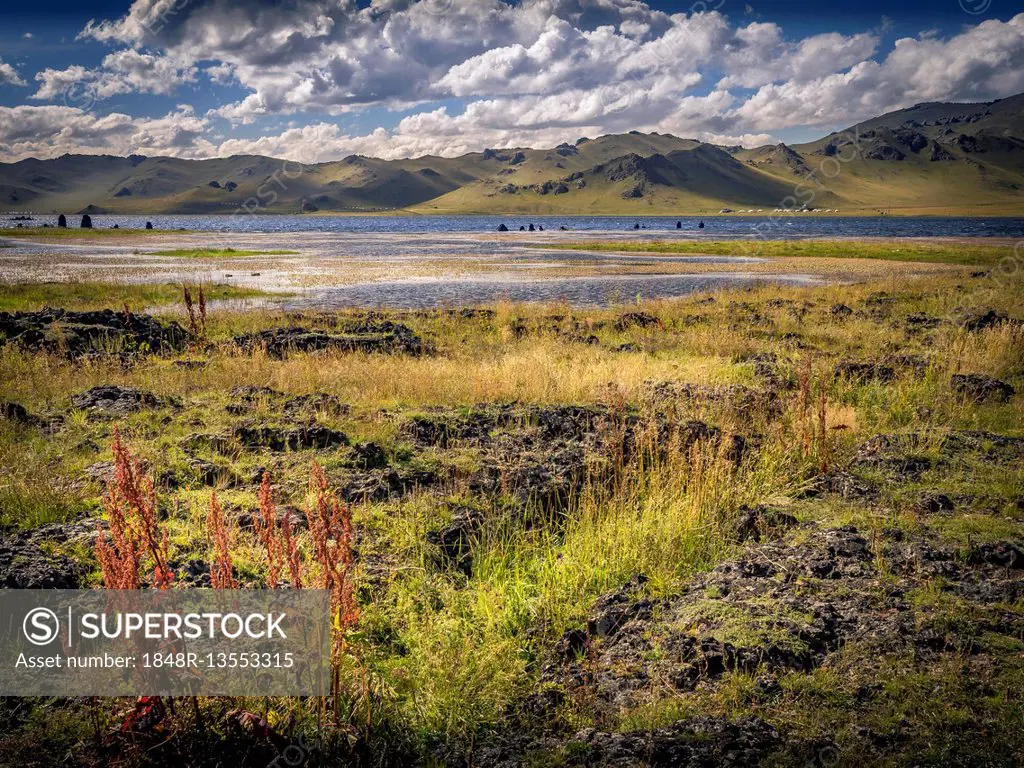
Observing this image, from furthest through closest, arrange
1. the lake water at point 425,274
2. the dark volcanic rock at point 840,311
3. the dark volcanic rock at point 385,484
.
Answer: the lake water at point 425,274
the dark volcanic rock at point 840,311
the dark volcanic rock at point 385,484

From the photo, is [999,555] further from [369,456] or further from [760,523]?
[369,456]

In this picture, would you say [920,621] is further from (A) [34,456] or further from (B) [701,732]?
(A) [34,456]

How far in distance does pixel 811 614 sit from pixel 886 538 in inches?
78.9

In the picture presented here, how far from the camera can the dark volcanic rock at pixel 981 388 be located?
13.3 metres

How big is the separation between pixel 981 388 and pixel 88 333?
21.6m

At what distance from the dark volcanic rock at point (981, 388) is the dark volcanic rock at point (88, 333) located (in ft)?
62.6

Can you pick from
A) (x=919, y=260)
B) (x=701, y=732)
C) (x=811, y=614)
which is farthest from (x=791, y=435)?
(x=919, y=260)

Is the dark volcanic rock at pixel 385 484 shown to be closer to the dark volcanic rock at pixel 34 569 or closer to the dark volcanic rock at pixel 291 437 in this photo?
the dark volcanic rock at pixel 291 437

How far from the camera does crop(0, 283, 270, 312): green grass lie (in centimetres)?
2869

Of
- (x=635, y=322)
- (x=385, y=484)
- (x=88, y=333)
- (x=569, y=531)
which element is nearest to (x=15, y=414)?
(x=385, y=484)

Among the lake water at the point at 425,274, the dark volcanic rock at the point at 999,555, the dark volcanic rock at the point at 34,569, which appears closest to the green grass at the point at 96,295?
the lake water at the point at 425,274

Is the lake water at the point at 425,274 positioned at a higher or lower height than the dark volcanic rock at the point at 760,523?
higher

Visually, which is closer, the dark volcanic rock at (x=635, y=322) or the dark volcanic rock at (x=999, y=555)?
the dark volcanic rock at (x=999, y=555)

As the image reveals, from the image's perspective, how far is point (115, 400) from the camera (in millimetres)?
11867
